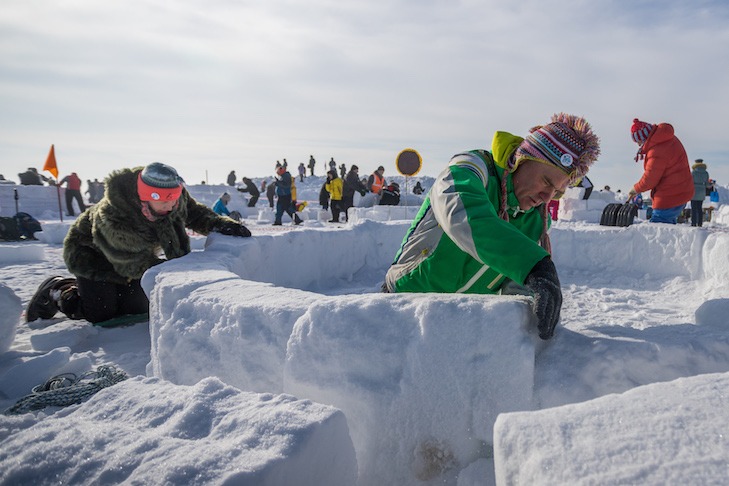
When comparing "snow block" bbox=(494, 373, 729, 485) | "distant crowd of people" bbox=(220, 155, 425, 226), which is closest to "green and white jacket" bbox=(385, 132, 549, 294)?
"snow block" bbox=(494, 373, 729, 485)

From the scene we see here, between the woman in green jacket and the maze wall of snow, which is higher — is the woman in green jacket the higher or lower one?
the higher one

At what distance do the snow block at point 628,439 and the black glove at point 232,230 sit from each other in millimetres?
3178

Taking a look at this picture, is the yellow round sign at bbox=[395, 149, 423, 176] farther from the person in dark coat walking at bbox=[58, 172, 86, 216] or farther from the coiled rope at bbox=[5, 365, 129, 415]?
the person in dark coat walking at bbox=[58, 172, 86, 216]

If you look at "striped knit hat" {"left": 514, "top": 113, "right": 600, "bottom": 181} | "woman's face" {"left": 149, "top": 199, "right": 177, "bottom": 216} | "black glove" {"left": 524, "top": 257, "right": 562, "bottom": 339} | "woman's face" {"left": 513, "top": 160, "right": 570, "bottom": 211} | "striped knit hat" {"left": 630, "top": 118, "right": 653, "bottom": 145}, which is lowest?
"black glove" {"left": 524, "top": 257, "right": 562, "bottom": 339}

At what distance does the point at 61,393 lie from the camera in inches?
81.7

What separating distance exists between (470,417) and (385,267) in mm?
4907

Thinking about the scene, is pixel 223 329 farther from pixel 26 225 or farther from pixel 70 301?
pixel 26 225

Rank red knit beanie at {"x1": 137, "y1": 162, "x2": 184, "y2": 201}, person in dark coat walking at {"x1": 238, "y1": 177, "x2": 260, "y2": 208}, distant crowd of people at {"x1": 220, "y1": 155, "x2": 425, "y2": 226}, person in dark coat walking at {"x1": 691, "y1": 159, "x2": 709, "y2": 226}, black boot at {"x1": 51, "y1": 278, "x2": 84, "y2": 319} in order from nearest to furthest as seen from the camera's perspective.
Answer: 1. red knit beanie at {"x1": 137, "y1": 162, "x2": 184, "y2": 201}
2. black boot at {"x1": 51, "y1": 278, "x2": 84, "y2": 319}
3. person in dark coat walking at {"x1": 691, "y1": 159, "x2": 709, "y2": 226}
4. distant crowd of people at {"x1": 220, "y1": 155, "x2": 425, "y2": 226}
5. person in dark coat walking at {"x1": 238, "y1": 177, "x2": 260, "y2": 208}

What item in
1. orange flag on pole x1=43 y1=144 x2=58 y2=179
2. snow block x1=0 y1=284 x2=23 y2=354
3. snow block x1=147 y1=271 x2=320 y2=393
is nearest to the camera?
snow block x1=147 y1=271 x2=320 y2=393

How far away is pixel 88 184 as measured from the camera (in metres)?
19.6

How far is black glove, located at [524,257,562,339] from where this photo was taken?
4.00 ft

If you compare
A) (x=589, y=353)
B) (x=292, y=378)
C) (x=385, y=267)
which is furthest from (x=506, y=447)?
(x=385, y=267)

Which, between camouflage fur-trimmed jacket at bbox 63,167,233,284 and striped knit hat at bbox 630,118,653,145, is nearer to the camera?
camouflage fur-trimmed jacket at bbox 63,167,233,284

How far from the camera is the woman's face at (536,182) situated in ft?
5.83
